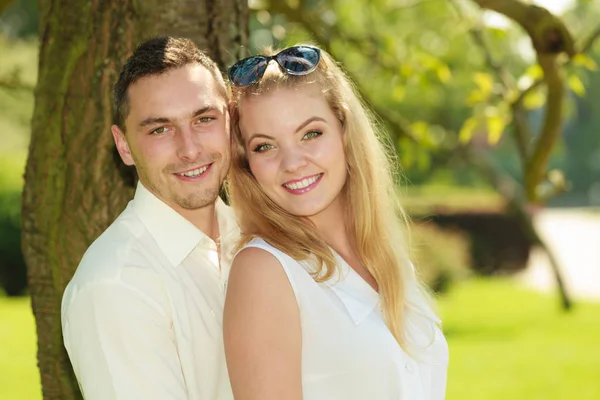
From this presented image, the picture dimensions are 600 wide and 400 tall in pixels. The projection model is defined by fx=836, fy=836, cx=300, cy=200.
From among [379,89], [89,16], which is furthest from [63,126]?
[379,89]

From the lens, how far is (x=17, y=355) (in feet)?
32.4

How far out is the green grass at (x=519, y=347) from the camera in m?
8.94

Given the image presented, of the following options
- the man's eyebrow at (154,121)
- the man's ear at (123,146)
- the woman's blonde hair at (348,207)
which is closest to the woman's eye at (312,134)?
the woman's blonde hair at (348,207)

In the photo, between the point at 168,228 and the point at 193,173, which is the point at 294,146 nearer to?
the point at 193,173

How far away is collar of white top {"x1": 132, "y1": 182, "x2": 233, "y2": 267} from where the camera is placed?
2.75 metres

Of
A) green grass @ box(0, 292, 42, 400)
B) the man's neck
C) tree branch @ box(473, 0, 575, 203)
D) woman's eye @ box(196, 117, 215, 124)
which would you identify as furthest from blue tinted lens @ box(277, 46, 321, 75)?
green grass @ box(0, 292, 42, 400)

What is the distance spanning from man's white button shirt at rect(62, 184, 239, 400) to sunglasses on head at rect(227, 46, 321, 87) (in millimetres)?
510

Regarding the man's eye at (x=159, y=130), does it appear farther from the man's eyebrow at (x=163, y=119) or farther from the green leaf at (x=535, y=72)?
the green leaf at (x=535, y=72)

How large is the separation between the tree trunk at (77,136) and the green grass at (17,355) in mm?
5098

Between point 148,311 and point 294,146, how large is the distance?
75cm

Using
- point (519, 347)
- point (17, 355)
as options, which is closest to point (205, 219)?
point (17, 355)

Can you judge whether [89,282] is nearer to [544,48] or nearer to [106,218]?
[106,218]

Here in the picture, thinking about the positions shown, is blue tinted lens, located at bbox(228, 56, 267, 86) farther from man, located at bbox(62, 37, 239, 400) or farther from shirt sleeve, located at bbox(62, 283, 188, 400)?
shirt sleeve, located at bbox(62, 283, 188, 400)

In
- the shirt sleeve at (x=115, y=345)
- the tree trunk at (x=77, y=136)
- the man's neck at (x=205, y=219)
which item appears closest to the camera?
the shirt sleeve at (x=115, y=345)
